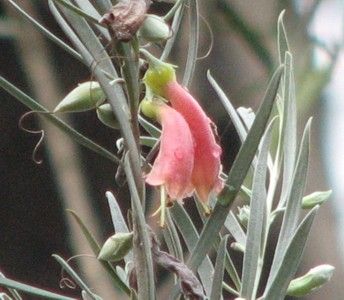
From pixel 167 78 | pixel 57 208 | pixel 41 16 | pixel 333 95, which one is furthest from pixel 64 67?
pixel 167 78

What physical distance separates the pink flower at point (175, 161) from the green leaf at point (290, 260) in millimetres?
54

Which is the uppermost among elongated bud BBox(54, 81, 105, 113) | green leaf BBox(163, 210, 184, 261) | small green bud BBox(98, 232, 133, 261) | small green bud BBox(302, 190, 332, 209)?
elongated bud BBox(54, 81, 105, 113)

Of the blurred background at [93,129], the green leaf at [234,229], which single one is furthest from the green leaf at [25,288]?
the blurred background at [93,129]

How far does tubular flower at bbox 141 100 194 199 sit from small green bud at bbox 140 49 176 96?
0.02 meters

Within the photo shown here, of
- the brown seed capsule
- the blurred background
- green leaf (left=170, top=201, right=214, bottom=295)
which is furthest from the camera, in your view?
the blurred background

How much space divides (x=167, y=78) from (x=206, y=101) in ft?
5.39

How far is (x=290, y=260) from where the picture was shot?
0.49 m

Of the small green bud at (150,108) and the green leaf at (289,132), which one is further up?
the small green bud at (150,108)

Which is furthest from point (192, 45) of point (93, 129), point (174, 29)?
point (93, 129)

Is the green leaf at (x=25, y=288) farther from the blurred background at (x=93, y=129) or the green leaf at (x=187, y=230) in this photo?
the blurred background at (x=93, y=129)

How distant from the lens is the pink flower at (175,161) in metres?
0.49

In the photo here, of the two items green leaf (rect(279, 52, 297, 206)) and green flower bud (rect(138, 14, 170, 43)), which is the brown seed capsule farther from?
green leaf (rect(279, 52, 297, 206))

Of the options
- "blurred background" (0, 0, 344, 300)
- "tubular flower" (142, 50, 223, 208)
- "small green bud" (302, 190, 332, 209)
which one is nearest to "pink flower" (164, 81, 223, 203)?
"tubular flower" (142, 50, 223, 208)

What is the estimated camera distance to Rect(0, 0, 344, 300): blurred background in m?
1.70
